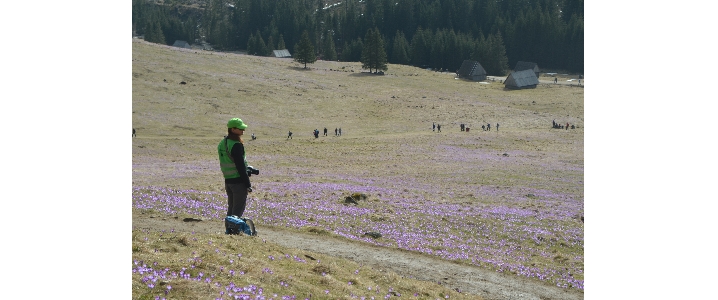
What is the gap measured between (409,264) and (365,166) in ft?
105

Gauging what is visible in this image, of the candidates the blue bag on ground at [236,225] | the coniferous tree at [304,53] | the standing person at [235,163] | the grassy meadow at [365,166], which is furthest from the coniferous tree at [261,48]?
the standing person at [235,163]

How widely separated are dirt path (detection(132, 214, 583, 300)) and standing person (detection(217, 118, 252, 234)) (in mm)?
2967

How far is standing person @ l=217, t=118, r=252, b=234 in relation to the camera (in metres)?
12.8

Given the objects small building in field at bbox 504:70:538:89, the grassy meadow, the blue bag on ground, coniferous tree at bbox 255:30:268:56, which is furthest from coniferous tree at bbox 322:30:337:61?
the blue bag on ground

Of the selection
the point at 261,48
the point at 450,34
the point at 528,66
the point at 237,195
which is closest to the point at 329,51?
the point at 261,48

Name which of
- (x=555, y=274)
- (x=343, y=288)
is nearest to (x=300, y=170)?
(x=555, y=274)

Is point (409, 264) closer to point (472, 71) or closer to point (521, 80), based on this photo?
point (521, 80)

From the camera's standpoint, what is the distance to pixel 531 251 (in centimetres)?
2011

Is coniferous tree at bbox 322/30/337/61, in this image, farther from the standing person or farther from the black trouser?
the standing person

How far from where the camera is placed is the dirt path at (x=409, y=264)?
14617 mm

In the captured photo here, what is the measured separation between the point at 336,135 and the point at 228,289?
6063 cm

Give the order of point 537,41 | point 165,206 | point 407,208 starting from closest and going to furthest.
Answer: point 165,206 < point 407,208 < point 537,41

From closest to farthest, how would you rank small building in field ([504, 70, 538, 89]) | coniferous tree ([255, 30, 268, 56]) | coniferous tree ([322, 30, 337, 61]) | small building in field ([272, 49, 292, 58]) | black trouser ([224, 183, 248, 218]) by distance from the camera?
1. black trouser ([224, 183, 248, 218])
2. small building in field ([504, 70, 538, 89])
3. coniferous tree ([322, 30, 337, 61])
4. small building in field ([272, 49, 292, 58])
5. coniferous tree ([255, 30, 268, 56])

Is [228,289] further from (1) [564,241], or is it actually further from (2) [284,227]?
(1) [564,241]
